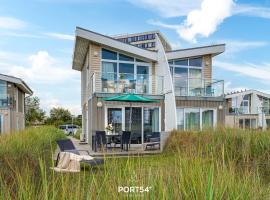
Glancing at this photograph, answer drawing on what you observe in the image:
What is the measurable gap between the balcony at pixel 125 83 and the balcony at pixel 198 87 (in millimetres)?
1659

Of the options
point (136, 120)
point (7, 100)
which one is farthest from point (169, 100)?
point (7, 100)

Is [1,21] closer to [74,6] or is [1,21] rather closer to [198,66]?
[74,6]

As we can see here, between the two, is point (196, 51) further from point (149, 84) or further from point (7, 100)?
point (7, 100)

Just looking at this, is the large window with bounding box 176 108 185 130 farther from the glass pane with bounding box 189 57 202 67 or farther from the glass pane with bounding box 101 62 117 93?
the glass pane with bounding box 101 62 117 93

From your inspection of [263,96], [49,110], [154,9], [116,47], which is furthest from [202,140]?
[49,110]

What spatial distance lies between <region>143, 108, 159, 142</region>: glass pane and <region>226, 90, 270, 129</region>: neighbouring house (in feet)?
49.7

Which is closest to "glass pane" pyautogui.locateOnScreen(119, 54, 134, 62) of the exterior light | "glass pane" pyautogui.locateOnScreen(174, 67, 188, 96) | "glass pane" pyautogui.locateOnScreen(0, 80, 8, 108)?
"glass pane" pyautogui.locateOnScreen(174, 67, 188, 96)

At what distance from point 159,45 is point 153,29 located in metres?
24.8

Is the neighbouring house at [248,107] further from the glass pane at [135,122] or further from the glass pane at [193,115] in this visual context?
the glass pane at [135,122]

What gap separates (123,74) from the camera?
15.7 meters

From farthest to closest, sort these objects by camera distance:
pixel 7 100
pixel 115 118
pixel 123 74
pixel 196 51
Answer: pixel 7 100
pixel 196 51
pixel 123 74
pixel 115 118

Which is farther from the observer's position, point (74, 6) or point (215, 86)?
point (215, 86)

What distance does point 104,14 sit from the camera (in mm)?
14289

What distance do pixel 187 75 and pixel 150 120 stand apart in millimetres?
4876
